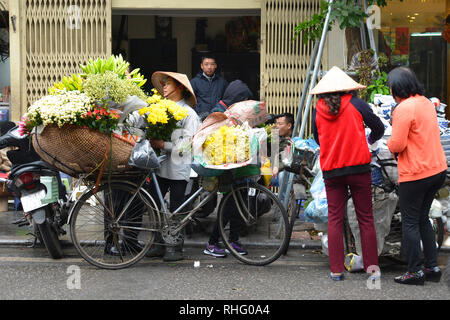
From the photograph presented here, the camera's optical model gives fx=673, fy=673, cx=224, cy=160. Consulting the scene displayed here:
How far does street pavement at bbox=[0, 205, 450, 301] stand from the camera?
18.7ft

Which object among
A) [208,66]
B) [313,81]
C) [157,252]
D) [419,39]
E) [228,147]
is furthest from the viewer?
[419,39]

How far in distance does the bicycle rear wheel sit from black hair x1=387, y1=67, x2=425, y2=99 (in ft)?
8.29

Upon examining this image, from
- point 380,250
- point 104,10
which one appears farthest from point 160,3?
point 380,250

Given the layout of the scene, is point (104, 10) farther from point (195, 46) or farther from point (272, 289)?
point (272, 289)

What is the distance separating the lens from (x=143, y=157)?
622cm

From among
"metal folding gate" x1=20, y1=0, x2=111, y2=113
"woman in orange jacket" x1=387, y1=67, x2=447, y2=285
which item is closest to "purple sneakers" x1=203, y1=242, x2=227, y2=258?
"woman in orange jacket" x1=387, y1=67, x2=447, y2=285

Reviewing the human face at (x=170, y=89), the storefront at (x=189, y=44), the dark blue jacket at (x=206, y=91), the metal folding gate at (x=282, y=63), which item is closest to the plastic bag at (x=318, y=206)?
the human face at (x=170, y=89)

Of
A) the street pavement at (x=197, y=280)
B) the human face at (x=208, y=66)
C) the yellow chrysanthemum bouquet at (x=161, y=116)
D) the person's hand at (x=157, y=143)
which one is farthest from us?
the human face at (x=208, y=66)

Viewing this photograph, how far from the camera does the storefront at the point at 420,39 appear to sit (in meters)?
10.8

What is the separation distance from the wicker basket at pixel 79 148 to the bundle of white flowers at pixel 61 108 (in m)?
0.12

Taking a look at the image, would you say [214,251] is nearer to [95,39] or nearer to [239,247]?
[239,247]

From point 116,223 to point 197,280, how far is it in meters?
1.02

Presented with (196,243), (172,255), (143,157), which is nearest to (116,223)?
(172,255)

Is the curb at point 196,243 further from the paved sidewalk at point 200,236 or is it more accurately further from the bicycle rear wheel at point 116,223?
the bicycle rear wheel at point 116,223
